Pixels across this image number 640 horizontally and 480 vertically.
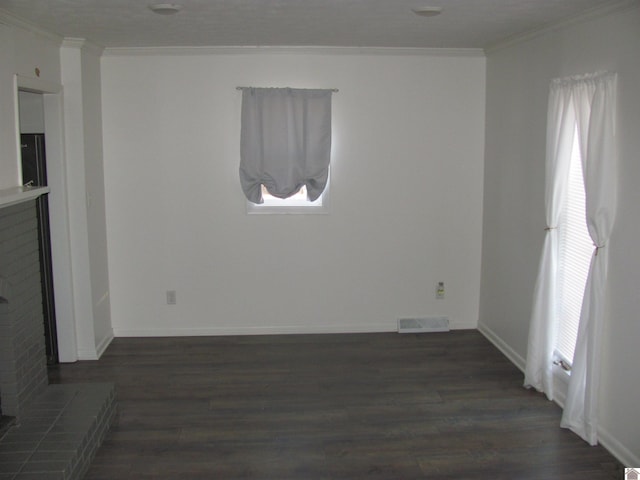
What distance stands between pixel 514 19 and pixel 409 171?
1.72m

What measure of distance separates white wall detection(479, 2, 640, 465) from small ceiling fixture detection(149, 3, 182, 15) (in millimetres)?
2391

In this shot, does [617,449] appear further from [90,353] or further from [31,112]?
[31,112]

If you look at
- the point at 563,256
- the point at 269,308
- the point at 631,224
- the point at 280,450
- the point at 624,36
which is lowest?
the point at 280,450

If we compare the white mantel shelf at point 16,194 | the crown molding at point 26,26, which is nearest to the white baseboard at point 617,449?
the white mantel shelf at point 16,194

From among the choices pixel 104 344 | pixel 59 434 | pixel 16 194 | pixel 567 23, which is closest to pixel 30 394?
pixel 59 434

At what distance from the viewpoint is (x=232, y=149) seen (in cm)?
522

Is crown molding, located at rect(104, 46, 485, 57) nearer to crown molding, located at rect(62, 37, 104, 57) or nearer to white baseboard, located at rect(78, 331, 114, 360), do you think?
crown molding, located at rect(62, 37, 104, 57)

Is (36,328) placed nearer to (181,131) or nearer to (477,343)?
(181,131)

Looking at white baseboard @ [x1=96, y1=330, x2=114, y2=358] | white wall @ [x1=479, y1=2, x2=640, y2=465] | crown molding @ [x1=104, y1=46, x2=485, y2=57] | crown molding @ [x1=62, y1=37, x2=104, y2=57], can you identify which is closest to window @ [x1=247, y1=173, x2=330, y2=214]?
crown molding @ [x1=104, y1=46, x2=485, y2=57]

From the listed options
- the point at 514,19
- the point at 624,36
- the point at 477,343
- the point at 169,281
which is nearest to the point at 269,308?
the point at 169,281

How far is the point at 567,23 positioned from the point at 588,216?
126 cm

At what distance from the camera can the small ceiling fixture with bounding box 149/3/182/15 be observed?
340 centimetres

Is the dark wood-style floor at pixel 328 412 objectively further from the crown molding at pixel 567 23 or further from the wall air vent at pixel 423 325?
the crown molding at pixel 567 23

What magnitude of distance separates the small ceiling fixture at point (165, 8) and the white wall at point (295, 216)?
4.92 ft
